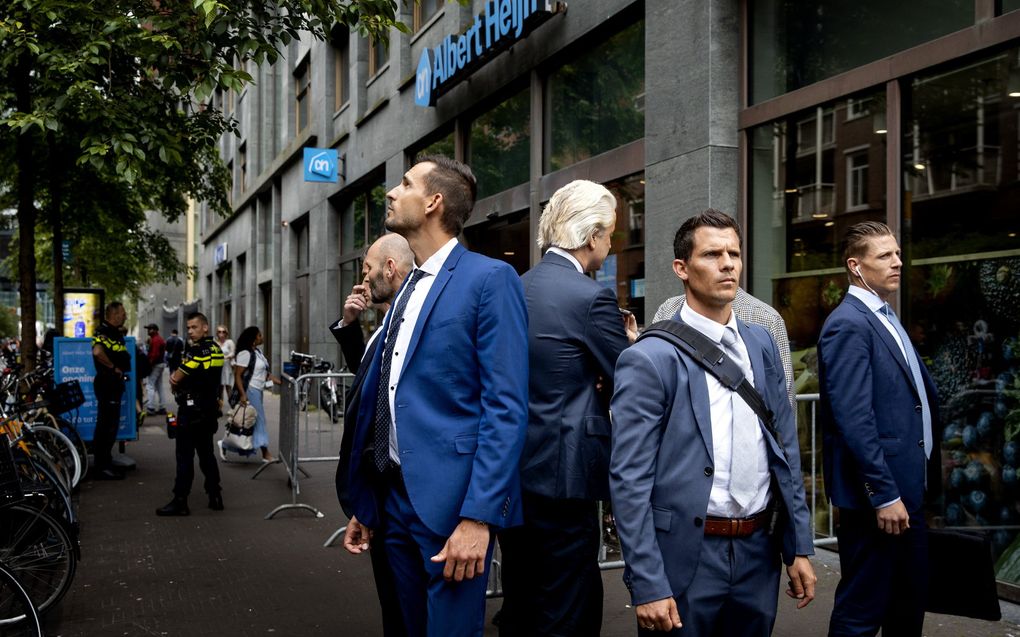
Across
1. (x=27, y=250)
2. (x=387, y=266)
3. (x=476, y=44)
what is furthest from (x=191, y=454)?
(x=476, y=44)

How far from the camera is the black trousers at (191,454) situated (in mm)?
8578

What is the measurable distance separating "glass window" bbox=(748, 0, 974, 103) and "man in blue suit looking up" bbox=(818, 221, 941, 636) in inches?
131

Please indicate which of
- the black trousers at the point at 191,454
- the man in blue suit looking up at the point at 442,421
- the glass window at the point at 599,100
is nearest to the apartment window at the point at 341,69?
the glass window at the point at 599,100

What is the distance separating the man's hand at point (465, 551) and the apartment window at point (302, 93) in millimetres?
22564

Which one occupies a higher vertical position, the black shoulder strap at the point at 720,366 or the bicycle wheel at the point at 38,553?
the black shoulder strap at the point at 720,366

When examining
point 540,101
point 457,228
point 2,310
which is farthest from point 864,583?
point 2,310

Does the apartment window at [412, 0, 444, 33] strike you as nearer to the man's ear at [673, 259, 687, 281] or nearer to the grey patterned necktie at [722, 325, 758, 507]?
the man's ear at [673, 259, 687, 281]

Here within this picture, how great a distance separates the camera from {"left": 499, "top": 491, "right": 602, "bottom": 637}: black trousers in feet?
10.5

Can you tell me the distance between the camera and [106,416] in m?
10.7

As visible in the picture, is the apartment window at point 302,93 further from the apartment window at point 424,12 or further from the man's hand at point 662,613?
the man's hand at point 662,613

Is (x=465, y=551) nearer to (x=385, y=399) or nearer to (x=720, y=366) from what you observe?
(x=385, y=399)

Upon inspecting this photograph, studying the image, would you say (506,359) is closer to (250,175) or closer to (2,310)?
(250,175)

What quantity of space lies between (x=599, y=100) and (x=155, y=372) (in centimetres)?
1280

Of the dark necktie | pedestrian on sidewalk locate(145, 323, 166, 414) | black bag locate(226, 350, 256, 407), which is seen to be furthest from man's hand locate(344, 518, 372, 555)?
pedestrian on sidewalk locate(145, 323, 166, 414)
